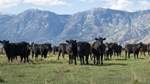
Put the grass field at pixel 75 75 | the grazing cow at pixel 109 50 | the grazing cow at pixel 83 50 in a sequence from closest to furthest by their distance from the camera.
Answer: the grass field at pixel 75 75, the grazing cow at pixel 83 50, the grazing cow at pixel 109 50

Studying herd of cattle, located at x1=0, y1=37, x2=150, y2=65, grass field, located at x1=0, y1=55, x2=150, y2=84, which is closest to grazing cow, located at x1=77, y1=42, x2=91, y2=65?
herd of cattle, located at x1=0, y1=37, x2=150, y2=65

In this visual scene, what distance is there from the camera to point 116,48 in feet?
218

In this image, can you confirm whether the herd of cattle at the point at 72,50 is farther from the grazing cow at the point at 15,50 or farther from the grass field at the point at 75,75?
the grass field at the point at 75,75

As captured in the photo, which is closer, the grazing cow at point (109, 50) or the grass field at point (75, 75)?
the grass field at point (75, 75)

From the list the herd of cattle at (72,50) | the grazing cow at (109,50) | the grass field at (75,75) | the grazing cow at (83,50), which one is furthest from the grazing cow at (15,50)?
the grazing cow at (109,50)

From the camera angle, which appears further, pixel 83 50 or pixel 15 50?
pixel 15 50

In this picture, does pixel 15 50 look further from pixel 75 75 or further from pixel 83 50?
pixel 75 75

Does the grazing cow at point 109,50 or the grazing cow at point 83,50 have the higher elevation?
the grazing cow at point 83,50

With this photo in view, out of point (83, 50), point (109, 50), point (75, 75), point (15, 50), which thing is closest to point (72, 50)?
point (83, 50)

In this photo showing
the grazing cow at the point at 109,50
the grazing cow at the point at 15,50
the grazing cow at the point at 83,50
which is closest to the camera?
the grazing cow at the point at 83,50

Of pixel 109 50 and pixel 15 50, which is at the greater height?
pixel 15 50

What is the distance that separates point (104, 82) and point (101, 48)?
21067 millimetres

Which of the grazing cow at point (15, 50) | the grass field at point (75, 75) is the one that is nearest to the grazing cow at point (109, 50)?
the grazing cow at point (15, 50)

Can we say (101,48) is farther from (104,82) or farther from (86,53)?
(104,82)
